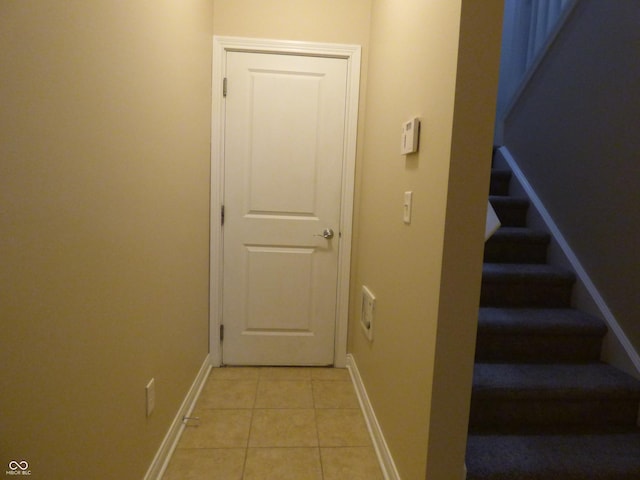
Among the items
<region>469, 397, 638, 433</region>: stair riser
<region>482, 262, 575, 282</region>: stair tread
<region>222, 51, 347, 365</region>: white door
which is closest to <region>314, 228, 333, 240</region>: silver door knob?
<region>222, 51, 347, 365</region>: white door

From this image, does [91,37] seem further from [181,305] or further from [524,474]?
[524,474]

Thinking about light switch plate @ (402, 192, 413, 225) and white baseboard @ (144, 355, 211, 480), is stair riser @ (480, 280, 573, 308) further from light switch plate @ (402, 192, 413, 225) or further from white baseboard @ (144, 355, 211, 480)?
white baseboard @ (144, 355, 211, 480)

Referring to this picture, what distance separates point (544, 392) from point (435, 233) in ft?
3.33

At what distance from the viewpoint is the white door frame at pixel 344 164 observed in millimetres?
2348

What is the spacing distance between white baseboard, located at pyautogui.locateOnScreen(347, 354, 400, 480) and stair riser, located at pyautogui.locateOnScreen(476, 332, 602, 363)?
0.62 m

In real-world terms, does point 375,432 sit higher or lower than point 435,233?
lower

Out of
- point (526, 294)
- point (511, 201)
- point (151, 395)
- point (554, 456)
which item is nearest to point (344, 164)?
point (511, 201)

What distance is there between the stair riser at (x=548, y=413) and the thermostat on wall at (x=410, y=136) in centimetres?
113

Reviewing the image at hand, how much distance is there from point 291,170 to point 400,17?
3.68 feet

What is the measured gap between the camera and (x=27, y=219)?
770 mm

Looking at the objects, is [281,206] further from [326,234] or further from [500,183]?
[500,183]

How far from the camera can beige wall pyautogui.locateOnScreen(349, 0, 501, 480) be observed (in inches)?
42.0

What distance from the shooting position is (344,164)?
2.47 metres

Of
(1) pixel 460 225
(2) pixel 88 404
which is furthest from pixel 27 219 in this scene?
(1) pixel 460 225
